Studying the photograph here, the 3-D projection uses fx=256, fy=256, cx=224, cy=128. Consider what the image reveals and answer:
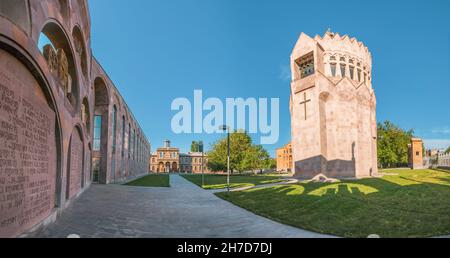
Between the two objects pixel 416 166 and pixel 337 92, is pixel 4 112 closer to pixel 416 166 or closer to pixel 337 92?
pixel 337 92

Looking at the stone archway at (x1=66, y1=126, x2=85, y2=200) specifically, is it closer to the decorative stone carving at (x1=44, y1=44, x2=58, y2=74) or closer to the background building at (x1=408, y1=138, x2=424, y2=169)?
the decorative stone carving at (x1=44, y1=44, x2=58, y2=74)

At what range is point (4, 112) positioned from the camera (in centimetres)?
539

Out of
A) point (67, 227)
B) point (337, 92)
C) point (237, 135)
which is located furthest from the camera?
point (237, 135)

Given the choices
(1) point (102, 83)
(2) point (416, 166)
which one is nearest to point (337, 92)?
(2) point (416, 166)

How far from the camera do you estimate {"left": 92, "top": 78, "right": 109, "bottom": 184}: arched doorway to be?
87.1ft

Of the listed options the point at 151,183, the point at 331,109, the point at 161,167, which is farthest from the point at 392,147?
the point at 161,167

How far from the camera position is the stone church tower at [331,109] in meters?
27.7

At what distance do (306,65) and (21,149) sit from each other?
100ft

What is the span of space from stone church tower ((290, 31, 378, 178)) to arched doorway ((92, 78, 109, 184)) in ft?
69.6

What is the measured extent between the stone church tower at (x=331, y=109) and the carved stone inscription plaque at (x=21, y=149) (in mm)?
24883

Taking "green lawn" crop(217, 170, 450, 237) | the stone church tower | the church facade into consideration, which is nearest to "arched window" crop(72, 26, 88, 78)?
the church facade
